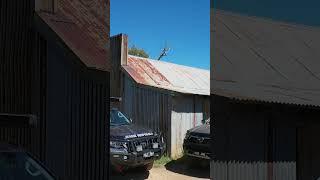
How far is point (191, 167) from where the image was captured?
674 inches

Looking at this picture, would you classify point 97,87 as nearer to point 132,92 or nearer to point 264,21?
point 264,21

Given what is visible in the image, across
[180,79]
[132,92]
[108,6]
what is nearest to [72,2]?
[108,6]

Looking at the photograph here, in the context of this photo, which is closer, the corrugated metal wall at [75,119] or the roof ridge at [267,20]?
the corrugated metal wall at [75,119]

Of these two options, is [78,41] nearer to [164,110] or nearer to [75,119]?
[75,119]

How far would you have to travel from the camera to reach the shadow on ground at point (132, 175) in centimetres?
1389

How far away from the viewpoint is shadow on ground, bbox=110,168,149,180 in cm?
1389

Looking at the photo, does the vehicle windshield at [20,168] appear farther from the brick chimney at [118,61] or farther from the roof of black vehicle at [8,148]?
the brick chimney at [118,61]

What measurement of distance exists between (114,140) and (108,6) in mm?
4357

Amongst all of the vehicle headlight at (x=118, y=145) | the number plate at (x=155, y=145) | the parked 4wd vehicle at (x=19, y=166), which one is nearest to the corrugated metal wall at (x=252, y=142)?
the vehicle headlight at (x=118, y=145)

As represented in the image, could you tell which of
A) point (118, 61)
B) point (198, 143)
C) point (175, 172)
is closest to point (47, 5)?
Answer: point (198, 143)

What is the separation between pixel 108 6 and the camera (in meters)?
10.1

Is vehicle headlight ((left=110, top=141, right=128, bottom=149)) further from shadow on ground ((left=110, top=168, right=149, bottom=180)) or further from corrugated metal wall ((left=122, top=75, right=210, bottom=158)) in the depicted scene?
corrugated metal wall ((left=122, top=75, right=210, bottom=158))

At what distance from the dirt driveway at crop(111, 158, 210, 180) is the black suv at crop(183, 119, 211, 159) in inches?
24.9

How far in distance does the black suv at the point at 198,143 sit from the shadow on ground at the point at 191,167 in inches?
23.1
